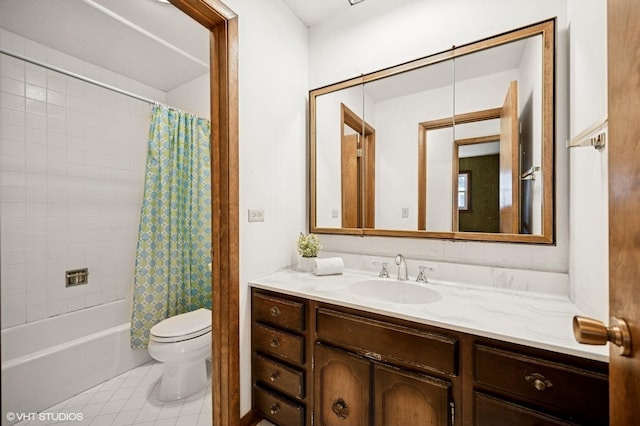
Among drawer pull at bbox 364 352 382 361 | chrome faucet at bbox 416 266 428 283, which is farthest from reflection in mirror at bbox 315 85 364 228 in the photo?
drawer pull at bbox 364 352 382 361

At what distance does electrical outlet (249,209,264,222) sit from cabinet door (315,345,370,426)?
762 millimetres

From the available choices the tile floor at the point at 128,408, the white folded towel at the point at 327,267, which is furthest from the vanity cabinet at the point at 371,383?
the tile floor at the point at 128,408

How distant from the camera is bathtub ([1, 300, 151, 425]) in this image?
158cm

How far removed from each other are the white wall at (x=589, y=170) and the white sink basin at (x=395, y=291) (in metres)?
0.61

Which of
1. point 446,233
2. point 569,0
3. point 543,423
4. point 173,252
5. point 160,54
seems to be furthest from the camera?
point 173,252

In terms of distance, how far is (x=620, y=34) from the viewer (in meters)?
0.47

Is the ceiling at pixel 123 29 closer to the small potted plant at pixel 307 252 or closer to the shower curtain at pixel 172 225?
the shower curtain at pixel 172 225

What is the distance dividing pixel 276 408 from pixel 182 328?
33.8 inches

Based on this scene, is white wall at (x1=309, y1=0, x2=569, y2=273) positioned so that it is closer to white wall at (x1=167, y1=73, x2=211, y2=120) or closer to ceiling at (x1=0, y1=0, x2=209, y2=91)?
ceiling at (x1=0, y1=0, x2=209, y2=91)

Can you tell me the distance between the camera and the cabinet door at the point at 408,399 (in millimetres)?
978

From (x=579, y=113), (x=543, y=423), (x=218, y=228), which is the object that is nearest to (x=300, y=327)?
(x=218, y=228)

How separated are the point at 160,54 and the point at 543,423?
305 cm

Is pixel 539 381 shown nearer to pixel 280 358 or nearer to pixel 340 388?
pixel 340 388

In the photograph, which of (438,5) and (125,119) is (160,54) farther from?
(438,5)
